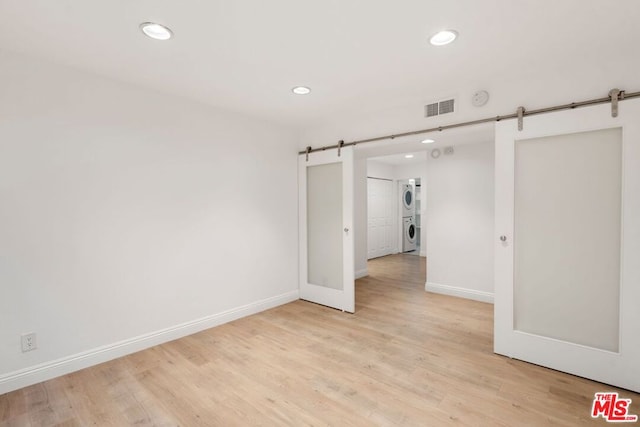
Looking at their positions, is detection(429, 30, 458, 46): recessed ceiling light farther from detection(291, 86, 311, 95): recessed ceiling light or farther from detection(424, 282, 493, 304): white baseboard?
detection(424, 282, 493, 304): white baseboard

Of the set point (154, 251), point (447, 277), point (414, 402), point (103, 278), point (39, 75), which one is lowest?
point (414, 402)

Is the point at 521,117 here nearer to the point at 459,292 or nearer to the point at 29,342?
the point at 459,292

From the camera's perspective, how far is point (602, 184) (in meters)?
2.27

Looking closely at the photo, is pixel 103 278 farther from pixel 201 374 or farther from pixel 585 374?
pixel 585 374

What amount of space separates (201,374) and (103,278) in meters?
1.20

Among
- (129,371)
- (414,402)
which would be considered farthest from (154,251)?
(414,402)

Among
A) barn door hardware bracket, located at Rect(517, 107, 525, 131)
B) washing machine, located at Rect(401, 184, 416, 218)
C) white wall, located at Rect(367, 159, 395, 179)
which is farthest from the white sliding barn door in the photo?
barn door hardware bracket, located at Rect(517, 107, 525, 131)

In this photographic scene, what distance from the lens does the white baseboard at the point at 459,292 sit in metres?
4.19

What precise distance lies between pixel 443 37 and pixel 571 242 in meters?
1.86

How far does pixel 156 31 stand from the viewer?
1.95 m

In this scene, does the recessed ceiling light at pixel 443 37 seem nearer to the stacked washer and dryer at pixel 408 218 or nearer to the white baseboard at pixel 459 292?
the white baseboard at pixel 459 292

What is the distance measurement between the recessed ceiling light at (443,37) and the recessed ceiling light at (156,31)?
1.74 meters

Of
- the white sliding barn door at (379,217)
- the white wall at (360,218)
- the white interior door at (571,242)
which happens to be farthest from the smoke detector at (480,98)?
the white sliding barn door at (379,217)

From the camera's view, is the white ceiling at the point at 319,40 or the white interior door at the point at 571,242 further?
the white interior door at the point at 571,242
